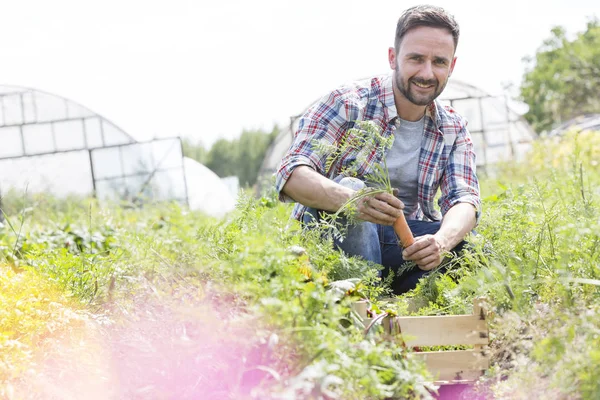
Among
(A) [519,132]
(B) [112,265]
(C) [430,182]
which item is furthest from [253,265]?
(A) [519,132]

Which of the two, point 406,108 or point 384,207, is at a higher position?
point 406,108

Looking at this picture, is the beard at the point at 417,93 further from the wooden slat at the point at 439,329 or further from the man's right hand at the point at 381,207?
the wooden slat at the point at 439,329

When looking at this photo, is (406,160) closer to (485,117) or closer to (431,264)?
(431,264)

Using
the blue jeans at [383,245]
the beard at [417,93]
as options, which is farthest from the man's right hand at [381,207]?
the beard at [417,93]

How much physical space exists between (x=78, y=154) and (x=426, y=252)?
36.2 feet

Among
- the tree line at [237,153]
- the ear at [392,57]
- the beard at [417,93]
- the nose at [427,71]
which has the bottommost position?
the tree line at [237,153]

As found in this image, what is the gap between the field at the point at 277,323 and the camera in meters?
1.27

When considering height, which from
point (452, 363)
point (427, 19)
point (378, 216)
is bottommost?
point (452, 363)

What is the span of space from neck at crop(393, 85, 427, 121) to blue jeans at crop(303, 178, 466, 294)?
460mm

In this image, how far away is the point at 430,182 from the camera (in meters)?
2.85

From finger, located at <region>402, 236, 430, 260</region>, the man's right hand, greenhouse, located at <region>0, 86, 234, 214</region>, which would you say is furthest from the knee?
greenhouse, located at <region>0, 86, 234, 214</region>

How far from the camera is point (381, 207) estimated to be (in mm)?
2184

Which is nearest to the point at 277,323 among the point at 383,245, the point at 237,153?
the point at 383,245

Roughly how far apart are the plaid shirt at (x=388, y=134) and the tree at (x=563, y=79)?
18.0 meters
